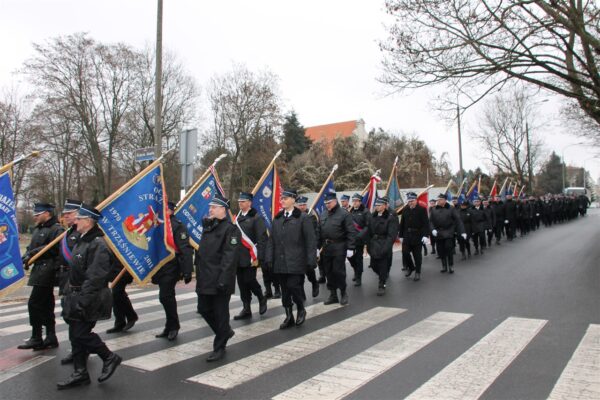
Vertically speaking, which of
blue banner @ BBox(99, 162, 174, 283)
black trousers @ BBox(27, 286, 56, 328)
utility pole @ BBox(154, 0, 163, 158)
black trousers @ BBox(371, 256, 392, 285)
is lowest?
black trousers @ BBox(371, 256, 392, 285)

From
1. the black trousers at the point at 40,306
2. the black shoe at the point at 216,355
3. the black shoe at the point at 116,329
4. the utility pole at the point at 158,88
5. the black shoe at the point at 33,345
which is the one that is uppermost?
the utility pole at the point at 158,88

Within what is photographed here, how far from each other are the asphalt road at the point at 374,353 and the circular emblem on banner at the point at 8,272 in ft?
3.15

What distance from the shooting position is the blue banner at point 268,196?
9430 mm

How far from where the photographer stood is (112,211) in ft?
19.6

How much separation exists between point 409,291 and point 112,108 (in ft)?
102

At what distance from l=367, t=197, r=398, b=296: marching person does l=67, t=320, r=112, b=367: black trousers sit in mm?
5798

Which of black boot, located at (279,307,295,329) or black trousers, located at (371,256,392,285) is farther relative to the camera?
black trousers, located at (371,256,392,285)

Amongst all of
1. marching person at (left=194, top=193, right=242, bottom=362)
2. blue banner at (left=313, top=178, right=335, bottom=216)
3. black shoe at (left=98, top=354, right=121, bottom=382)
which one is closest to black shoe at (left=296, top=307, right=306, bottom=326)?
marching person at (left=194, top=193, right=242, bottom=362)

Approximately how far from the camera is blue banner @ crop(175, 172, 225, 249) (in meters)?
7.66

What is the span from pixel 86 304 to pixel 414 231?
321 inches

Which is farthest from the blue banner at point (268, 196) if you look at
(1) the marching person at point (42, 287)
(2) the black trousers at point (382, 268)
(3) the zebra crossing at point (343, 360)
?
(1) the marching person at point (42, 287)

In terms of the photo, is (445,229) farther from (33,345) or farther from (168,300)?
(33,345)

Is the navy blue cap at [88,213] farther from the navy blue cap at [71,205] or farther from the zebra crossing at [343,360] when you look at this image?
the zebra crossing at [343,360]

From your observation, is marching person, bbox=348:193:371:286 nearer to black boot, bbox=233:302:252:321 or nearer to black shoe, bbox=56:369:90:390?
black boot, bbox=233:302:252:321
